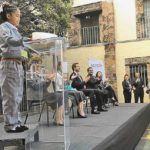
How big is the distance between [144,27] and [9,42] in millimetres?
14783

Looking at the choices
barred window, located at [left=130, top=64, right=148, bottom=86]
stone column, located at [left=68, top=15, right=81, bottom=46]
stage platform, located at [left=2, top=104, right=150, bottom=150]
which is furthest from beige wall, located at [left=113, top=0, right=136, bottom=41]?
stage platform, located at [left=2, top=104, right=150, bottom=150]

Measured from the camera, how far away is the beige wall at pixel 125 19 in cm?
1850

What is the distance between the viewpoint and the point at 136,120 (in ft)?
25.1

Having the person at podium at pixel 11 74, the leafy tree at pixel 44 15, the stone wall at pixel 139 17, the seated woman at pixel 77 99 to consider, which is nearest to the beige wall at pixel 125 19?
the stone wall at pixel 139 17

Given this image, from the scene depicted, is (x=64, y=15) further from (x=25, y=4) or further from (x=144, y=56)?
(x=144, y=56)

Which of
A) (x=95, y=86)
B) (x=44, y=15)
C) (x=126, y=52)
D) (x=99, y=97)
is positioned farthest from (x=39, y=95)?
(x=126, y=52)

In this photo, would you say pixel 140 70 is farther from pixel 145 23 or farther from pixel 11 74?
pixel 11 74

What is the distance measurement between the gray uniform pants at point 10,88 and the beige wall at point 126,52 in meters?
14.2

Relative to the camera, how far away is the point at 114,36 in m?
18.9

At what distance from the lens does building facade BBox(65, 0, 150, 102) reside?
59.6ft

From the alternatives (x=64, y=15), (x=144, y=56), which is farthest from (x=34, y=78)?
(x=144, y=56)

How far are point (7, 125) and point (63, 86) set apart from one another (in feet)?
2.13

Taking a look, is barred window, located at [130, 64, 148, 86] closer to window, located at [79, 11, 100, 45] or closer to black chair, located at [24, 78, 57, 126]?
window, located at [79, 11, 100, 45]

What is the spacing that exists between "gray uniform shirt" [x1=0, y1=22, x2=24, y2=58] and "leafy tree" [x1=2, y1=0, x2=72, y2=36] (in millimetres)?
9792
